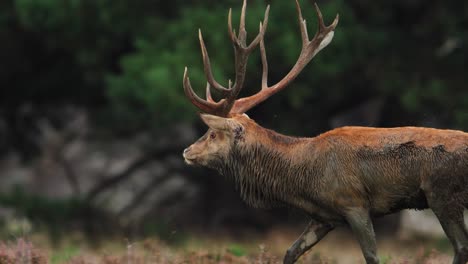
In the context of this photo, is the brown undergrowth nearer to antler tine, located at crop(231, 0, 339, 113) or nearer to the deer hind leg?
the deer hind leg

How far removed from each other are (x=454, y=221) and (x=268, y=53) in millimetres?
8959

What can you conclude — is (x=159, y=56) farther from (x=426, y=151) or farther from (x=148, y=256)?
(x=426, y=151)

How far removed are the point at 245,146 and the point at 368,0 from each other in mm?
10066

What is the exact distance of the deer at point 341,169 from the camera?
7461 mm

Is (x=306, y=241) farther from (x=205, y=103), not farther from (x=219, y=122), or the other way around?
(x=205, y=103)

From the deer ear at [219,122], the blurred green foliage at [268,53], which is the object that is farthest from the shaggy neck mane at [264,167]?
the blurred green foliage at [268,53]

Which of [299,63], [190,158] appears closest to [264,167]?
[190,158]

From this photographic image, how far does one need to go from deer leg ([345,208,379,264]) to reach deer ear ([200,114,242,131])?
1.15 metres

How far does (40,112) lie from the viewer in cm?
2173

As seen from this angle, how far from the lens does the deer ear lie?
8.16 metres

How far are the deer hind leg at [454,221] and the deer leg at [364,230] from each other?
0.47 m

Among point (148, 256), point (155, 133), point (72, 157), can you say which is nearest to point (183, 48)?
point (155, 133)

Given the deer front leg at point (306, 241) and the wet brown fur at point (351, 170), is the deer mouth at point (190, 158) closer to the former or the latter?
the wet brown fur at point (351, 170)

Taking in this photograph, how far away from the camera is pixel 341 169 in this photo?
25.5 ft
